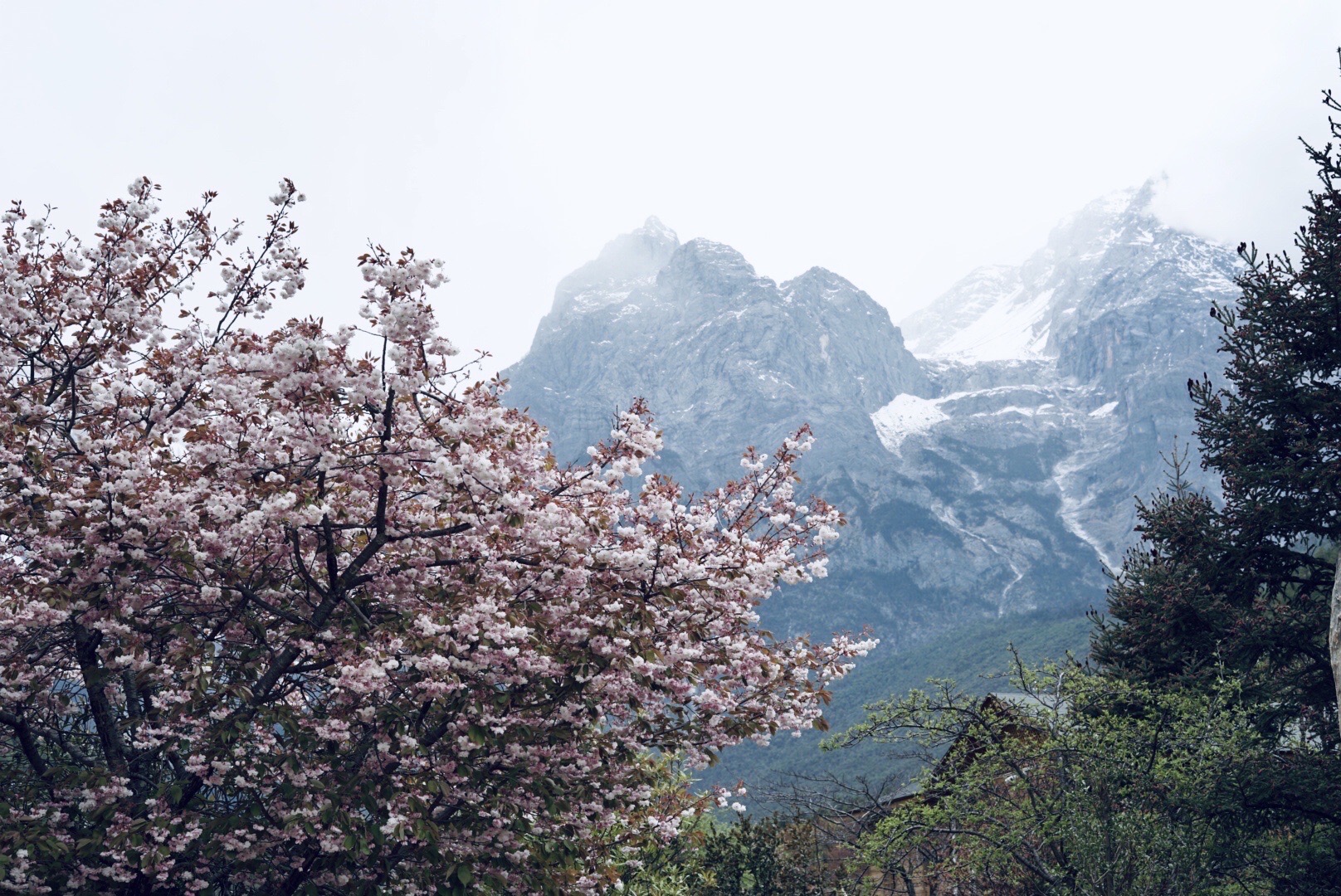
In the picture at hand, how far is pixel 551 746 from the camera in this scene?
8688 mm

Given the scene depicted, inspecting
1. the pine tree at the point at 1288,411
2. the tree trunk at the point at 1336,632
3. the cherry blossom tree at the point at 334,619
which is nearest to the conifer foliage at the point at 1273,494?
the pine tree at the point at 1288,411

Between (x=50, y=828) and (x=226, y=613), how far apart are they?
2.20 metres

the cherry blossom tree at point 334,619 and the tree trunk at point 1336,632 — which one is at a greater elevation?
the cherry blossom tree at point 334,619

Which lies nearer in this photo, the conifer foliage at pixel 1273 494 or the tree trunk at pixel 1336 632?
the tree trunk at pixel 1336 632

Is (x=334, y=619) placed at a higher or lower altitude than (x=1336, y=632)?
higher

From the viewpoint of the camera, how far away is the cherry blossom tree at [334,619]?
312 inches

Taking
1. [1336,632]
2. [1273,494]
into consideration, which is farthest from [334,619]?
[1273,494]

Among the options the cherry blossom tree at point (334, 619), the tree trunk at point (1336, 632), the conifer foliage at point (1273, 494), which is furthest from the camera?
the conifer foliage at point (1273, 494)

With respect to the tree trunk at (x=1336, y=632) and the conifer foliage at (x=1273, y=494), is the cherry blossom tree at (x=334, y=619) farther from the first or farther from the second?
the conifer foliage at (x=1273, y=494)

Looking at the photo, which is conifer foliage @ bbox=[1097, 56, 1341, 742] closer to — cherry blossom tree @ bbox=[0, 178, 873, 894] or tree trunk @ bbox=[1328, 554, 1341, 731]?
tree trunk @ bbox=[1328, 554, 1341, 731]

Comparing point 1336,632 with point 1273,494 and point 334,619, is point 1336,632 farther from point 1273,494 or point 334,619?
point 334,619

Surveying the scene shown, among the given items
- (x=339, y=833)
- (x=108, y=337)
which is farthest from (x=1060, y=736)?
(x=108, y=337)

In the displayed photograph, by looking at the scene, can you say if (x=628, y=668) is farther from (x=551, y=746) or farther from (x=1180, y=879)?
(x=1180, y=879)

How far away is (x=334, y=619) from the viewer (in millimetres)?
8617
